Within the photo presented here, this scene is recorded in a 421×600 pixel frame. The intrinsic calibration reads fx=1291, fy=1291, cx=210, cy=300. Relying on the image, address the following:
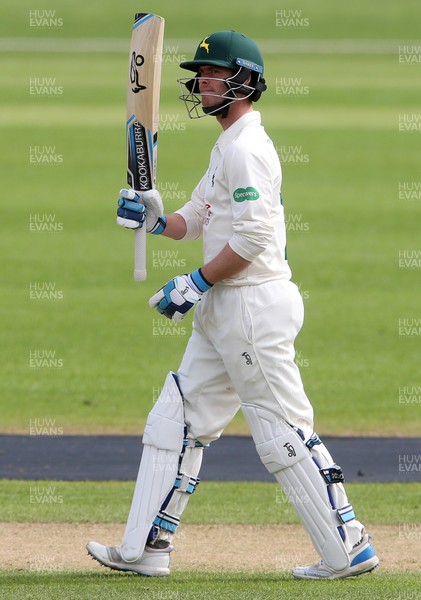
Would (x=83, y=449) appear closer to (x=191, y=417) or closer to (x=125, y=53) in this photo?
(x=191, y=417)

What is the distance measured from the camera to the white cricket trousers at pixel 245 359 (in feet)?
19.5

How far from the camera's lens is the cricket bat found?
253 inches

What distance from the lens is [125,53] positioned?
52031 mm

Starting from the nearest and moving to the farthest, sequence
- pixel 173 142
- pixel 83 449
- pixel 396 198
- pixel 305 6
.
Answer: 1. pixel 83 449
2. pixel 396 198
3. pixel 173 142
4. pixel 305 6

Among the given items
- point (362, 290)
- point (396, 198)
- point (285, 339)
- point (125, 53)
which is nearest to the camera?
point (285, 339)

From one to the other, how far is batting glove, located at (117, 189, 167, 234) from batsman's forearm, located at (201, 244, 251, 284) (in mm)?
539

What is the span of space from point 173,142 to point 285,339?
2495 centimetres

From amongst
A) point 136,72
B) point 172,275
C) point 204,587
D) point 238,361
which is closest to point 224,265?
point 238,361

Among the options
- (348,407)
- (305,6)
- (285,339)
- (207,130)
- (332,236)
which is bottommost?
(305,6)

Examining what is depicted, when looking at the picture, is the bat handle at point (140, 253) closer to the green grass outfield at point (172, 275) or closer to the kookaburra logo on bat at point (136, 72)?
the kookaburra logo on bat at point (136, 72)

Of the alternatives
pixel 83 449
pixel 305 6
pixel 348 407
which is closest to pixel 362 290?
pixel 348 407

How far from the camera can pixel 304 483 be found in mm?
5922

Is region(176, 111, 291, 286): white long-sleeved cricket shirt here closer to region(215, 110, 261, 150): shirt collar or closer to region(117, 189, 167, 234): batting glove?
region(215, 110, 261, 150): shirt collar

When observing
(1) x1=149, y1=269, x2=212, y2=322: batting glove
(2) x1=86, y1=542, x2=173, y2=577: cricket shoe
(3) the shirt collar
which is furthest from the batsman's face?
(2) x1=86, y1=542, x2=173, y2=577: cricket shoe
